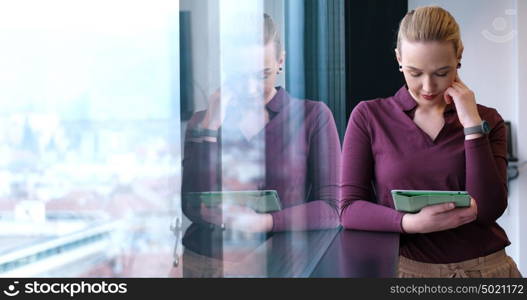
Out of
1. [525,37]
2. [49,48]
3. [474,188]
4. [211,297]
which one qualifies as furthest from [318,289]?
[525,37]

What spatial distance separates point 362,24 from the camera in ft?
5.67

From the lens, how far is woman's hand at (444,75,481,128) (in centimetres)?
109

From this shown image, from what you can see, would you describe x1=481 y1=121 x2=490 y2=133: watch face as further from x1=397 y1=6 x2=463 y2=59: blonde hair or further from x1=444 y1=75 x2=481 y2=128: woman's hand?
x1=397 y1=6 x2=463 y2=59: blonde hair

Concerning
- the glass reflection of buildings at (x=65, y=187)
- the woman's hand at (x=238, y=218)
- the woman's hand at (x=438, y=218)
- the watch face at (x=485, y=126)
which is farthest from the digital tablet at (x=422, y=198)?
the glass reflection of buildings at (x=65, y=187)

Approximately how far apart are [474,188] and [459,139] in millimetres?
93

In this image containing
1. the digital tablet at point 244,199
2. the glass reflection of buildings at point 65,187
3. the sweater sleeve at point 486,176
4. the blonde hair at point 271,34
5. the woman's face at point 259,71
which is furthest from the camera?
the sweater sleeve at point 486,176

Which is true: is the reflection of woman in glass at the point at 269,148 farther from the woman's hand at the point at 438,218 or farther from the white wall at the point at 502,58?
the white wall at the point at 502,58

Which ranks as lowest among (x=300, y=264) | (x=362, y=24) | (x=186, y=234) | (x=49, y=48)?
(x=300, y=264)

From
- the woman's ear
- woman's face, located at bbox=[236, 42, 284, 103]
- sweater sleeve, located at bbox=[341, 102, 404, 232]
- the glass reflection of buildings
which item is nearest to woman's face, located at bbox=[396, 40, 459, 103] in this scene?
the woman's ear

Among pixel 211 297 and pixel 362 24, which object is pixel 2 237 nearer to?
pixel 211 297

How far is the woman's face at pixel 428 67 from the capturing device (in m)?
1.08

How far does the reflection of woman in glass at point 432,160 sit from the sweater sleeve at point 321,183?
6 cm

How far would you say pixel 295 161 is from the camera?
1.07 m

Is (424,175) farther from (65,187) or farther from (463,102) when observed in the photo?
(65,187)
